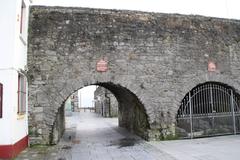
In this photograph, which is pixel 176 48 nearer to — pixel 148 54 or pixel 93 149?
pixel 148 54

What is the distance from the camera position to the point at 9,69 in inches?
280

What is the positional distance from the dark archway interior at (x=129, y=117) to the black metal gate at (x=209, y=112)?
4.10ft

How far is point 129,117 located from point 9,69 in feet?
21.7

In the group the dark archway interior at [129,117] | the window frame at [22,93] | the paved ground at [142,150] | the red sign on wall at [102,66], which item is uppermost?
Answer: the red sign on wall at [102,66]

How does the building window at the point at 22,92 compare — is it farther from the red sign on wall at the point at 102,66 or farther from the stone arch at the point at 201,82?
the stone arch at the point at 201,82

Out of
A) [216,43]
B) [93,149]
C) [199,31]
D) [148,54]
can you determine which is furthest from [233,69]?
[93,149]

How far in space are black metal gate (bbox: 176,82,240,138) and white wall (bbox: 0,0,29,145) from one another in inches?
214

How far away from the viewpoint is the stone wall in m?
9.00

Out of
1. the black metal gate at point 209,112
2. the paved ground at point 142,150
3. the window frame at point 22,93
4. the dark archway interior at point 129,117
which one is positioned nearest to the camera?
the paved ground at point 142,150

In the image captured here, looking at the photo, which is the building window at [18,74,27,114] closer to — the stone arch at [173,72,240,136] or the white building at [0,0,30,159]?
the white building at [0,0,30,159]

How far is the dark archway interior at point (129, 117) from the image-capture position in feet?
32.0

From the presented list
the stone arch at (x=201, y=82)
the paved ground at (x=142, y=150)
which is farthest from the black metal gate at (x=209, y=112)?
the paved ground at (x=142, y=150)

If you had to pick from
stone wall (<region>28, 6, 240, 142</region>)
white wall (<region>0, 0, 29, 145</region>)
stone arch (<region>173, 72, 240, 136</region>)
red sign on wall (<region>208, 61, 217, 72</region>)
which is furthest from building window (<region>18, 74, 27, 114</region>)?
red sign on wall (<region>208, 61, 217, 72</region>)

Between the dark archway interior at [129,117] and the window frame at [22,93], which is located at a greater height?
the window frame at [22,93]
